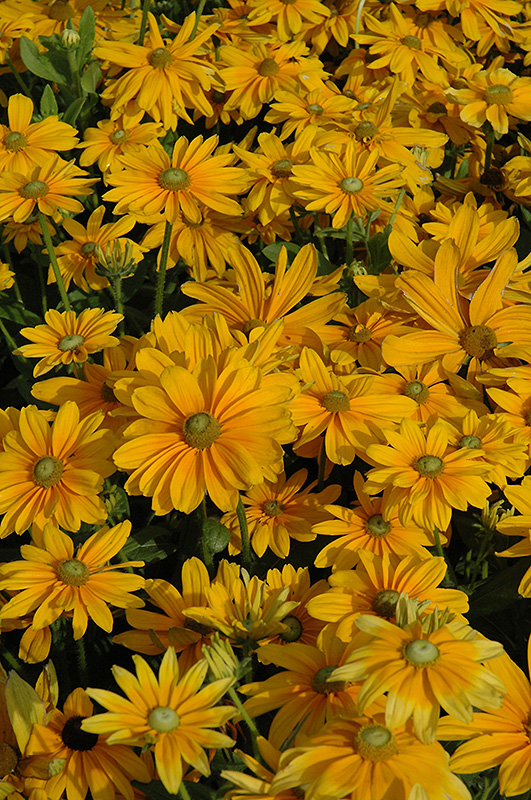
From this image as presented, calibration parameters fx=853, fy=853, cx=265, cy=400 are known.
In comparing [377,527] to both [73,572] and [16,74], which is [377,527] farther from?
[16,74]

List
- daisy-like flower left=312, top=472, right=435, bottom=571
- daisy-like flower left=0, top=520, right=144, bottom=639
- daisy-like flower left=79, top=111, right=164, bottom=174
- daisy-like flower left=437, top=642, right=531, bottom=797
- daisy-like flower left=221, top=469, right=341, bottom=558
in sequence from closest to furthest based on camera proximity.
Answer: daisy-like flower left=437, top=642, right=531, bottom=797 < daisy-like flower left=0, top=520, right=144, bottom=639 < daisy-like flower left=312, top=472, right=435, bottom=571 < daisy-like flower left=221, top=469, right=341, bottom=558 < daisy-like flower left=79, top=111, right=164, bottom=174

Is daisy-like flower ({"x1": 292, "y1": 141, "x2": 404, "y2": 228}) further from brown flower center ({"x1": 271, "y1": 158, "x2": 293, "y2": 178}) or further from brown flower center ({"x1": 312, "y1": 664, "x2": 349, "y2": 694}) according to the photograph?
brown flower center ({"x1": 312, "y1": 664, "x2": 349, "y2": 694})

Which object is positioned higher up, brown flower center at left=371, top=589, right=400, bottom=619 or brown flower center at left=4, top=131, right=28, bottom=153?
→ brown flower center at left=4, top=131, right=28, bottom=153

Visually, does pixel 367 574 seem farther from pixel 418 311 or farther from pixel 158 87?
pixel 158 87

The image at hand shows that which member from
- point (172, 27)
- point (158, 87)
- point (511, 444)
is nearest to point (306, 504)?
point (511, 444)

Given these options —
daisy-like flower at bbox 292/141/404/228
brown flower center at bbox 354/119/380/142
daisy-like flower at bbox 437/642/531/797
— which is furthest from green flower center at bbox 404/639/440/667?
brown flower center at bbox 354/119/380/142

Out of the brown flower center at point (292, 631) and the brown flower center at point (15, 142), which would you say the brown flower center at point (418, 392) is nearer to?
the brown flower center at point (292, 631)

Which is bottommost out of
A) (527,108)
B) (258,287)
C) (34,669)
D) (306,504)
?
(34,669)
